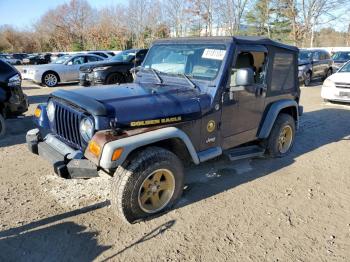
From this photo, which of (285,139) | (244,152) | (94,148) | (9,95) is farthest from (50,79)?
(94,148)

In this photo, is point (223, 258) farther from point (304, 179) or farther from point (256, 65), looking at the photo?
point (256, 65)

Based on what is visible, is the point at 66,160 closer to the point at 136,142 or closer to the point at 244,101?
the point at 136,142

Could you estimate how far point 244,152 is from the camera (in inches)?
195

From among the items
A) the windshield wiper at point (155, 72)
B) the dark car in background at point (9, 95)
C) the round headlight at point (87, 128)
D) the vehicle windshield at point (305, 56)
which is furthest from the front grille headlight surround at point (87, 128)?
the vehicle windshield at point (305, 56)

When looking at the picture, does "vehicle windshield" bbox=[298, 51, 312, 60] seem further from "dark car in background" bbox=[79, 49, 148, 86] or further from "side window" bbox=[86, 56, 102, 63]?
"side window" bbox=[86, 56, 102, 63]

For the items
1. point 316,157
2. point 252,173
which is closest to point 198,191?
point 252,173

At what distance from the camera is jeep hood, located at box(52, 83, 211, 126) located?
3.34 m

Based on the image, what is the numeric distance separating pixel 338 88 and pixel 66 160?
918 cm

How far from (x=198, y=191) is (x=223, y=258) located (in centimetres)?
133

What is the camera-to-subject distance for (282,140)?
5.65 m

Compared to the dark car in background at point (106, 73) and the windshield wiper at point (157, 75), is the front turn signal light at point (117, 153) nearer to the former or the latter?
the windshield wiper at point (157, 75)

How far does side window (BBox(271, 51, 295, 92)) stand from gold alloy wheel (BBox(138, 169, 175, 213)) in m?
2.41

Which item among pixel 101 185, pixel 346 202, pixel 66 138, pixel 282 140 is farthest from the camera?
pixel 282 140

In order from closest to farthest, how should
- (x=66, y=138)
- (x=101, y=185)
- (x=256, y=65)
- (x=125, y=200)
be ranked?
1. (x=125, y=200)
2. (x=66, y=138)
3. (x=101, y=185)
4. (x=256, y=65)
